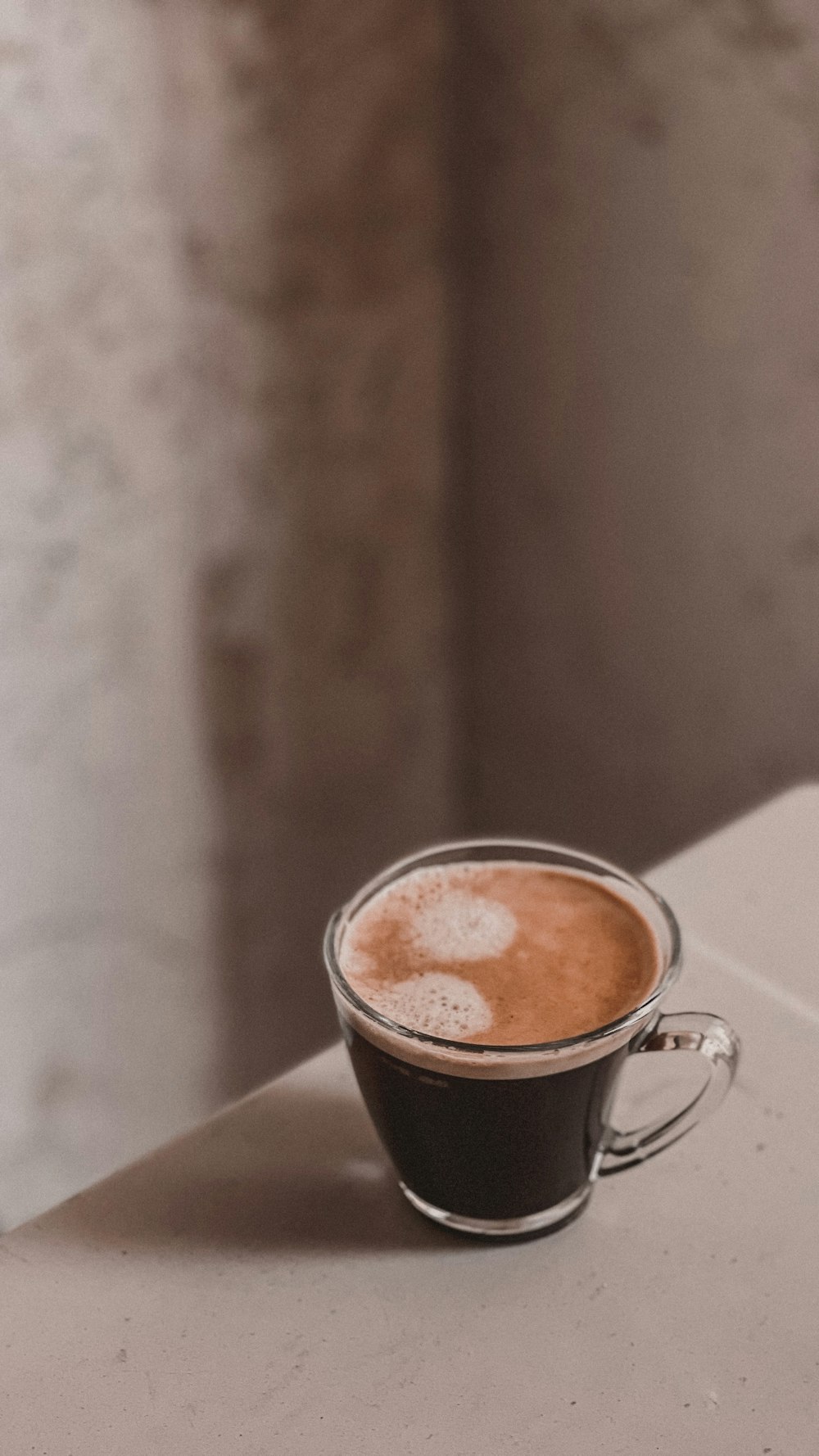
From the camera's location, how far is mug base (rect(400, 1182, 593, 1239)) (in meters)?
0.54

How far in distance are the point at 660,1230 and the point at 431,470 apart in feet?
3.20

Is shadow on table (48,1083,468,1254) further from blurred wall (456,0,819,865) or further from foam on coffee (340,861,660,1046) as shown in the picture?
blurred wall (456,0,819,865)

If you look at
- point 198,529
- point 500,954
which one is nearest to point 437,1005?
point 500,954

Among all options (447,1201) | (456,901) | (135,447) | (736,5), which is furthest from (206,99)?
(447,1201)

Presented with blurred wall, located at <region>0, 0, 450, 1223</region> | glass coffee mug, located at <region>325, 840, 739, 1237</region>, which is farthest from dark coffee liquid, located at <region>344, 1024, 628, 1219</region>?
blurred wall, located at <region>0, 0, 450, 1223</region>

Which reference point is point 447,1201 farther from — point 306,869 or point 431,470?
point 431,470

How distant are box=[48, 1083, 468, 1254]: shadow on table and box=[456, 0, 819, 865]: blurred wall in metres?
0.73

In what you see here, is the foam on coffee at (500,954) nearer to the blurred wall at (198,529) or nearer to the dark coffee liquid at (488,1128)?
the dark coffee liquid at (488,1128)

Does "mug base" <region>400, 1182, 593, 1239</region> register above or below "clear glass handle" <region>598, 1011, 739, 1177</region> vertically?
below

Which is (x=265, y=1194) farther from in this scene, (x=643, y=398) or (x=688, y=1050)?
(x=643, y=398)

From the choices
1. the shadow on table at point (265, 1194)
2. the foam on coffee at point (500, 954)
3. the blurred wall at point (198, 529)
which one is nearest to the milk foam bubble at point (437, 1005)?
the foam on coffee at point (500, 954)

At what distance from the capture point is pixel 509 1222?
544 millimetres

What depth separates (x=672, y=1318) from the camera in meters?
0.51

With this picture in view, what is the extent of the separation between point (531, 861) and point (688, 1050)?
0.39ft
